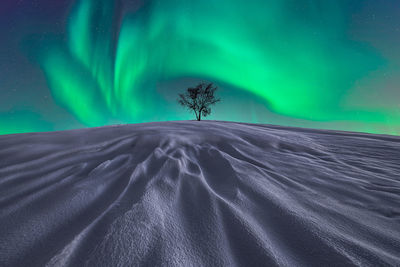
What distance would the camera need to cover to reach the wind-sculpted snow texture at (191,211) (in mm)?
697

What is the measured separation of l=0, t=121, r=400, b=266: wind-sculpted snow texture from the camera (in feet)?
2.29

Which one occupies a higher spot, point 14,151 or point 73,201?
point 14,151

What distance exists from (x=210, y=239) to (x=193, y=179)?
705mm

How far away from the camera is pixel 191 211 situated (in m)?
1.01

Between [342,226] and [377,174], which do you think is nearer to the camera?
[342,226]

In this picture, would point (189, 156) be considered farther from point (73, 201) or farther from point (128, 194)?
point (73, 201)

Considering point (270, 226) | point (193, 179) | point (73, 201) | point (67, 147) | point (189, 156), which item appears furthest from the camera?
point (67, 147)

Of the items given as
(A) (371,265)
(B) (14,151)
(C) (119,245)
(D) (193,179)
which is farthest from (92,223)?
(B) (14,151)

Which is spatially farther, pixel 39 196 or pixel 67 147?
pixel 67 147

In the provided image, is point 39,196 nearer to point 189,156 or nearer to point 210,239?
point 210,239

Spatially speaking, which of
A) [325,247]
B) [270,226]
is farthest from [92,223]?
[325,247]

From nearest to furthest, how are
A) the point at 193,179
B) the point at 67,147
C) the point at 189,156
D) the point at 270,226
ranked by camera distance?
the point at 270,226, the point at 193,179, the point at 189,156, the point at 67,147

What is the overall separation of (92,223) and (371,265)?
1326 millimetres

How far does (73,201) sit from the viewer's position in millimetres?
1099
